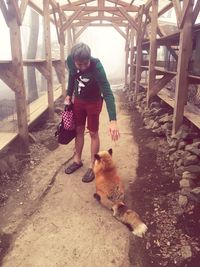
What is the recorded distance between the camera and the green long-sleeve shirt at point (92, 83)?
13.2ft

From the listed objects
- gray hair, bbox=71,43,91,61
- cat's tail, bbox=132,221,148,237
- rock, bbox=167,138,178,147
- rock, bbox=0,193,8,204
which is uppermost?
gray hair, bbox=71,43,91,61

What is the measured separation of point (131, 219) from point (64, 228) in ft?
2.65

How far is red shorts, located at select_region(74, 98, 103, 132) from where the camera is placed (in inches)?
170

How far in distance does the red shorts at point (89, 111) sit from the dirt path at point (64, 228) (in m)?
0.93

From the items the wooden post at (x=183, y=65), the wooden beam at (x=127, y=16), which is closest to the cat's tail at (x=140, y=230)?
the wooden post at (x=183, y=65)

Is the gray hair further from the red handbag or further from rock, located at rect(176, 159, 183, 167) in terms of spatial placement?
rock, located at rect(176, 159, 183, 167)

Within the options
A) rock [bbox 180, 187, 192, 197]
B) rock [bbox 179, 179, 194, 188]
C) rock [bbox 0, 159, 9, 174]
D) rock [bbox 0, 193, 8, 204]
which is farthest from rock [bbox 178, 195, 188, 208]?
rock [bbox 0, 159, 9, 174]

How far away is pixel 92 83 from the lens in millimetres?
4164

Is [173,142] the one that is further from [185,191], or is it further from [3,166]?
[3,166]

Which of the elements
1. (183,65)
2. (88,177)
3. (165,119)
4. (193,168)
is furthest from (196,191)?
(165,119)

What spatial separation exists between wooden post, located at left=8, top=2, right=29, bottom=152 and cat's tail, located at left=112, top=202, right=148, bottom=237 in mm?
2877

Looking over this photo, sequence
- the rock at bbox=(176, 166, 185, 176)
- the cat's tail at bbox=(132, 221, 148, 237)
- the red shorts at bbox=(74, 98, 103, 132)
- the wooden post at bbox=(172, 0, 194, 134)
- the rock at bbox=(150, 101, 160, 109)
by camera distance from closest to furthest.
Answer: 1. the cat's tail at bbox=(132, 221, 148, 237)
2. the red shorts at bbox=(74, 98, 103, 132)
3. the rock at bbox=(176, 166, 185, 176)
4. the wooden post at bbox=(172, 0, 194, 134)
5. the rock at bbox=(150, 101, 160, 109)

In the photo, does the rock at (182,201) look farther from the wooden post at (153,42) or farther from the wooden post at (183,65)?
the wooden post at (153,42)

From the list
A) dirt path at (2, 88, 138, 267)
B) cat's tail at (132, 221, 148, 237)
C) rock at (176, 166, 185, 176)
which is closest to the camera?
dirt path at (2, 88, 138, 267)
